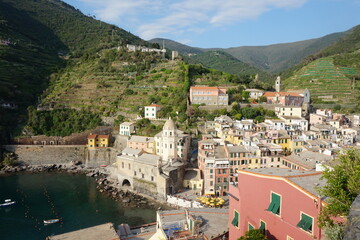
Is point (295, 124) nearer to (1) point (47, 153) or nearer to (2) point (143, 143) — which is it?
(2) point (143, 143)

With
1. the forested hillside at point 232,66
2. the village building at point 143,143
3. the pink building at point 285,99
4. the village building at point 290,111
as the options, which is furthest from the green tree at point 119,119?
the forested hillside at point 232,66

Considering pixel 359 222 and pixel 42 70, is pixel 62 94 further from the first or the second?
pixel 359 222

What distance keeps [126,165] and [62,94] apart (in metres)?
29.9

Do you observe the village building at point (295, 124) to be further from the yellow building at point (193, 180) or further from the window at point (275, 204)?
the window at point (275, 204)

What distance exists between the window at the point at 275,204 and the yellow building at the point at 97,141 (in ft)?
118

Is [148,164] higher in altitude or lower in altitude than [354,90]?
lower

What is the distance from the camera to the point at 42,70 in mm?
64000

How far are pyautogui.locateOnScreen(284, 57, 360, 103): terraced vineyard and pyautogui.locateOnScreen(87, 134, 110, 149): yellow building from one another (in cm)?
3716

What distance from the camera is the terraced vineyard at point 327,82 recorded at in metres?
53.6

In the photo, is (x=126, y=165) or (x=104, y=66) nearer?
(x=126, y=165)

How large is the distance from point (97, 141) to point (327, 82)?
47.6m

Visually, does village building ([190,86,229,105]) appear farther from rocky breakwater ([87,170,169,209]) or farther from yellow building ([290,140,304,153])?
rocky breakwater ([87,170,169,209])

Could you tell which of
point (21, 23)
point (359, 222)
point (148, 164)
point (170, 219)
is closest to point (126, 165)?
point (148, 164)

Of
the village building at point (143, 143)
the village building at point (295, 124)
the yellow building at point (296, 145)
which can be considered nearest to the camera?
the yellow building at point (296, 145)
